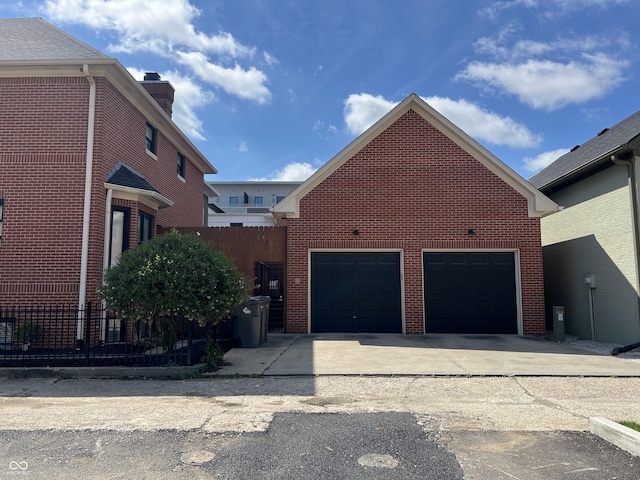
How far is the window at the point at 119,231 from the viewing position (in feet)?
33.6

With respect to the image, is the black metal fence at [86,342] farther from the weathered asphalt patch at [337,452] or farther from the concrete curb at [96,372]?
the weathered asphalt patch at [337,452]

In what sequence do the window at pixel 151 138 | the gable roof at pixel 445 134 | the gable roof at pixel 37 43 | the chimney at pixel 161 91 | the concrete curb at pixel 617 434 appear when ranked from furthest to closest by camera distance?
the chimney at pixel 161 91 → the window at pixel 151 138 → the gable roof at pixel 445 134 → the gable roof at pixel 37 43 → the concrete curb at pixel 617 434

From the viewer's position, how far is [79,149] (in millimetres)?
10023

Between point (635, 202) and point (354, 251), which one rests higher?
point (635, 202)

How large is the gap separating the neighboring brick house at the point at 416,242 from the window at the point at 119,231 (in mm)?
4149

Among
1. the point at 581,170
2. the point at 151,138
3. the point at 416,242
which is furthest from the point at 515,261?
the point at 151,138

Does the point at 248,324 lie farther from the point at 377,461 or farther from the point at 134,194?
the point at 377,461

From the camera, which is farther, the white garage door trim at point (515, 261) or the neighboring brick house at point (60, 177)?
the white garage door trim at point (515, 261)

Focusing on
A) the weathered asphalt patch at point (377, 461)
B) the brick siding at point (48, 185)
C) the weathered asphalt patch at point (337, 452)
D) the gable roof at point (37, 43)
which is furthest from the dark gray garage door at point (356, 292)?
the weathered asphalt patch at point (377, 461)

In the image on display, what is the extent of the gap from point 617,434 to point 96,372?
24.7ft

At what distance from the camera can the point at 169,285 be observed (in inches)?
300

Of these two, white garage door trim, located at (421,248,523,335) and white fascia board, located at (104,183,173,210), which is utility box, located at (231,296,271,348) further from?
white garage door trim, located at (421,248,523,335)

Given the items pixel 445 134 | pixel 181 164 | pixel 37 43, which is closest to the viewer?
pixel 37 43

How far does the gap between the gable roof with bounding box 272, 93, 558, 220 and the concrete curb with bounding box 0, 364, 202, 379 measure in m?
6.14
